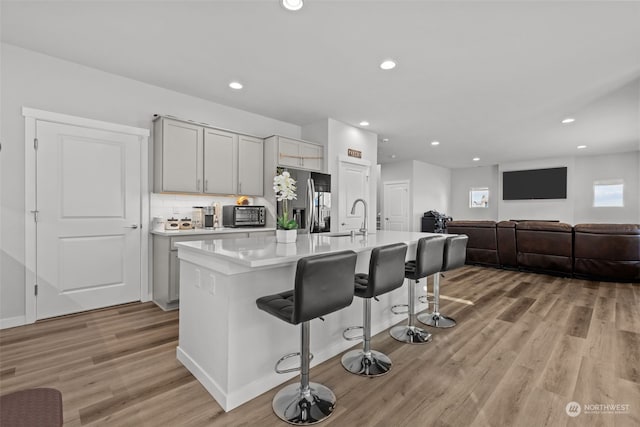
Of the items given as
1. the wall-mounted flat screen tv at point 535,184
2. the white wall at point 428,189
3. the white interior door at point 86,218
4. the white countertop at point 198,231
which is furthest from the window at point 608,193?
the white interior door at point 86,218

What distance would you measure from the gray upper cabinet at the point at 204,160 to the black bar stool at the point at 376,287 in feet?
8.71

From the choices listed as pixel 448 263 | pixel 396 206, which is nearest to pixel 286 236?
pixel 448 263

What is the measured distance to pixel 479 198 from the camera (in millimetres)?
10547

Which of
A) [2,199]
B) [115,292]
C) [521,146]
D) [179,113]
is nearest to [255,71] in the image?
[179,113]

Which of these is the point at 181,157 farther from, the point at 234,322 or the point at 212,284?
the point at 234,322

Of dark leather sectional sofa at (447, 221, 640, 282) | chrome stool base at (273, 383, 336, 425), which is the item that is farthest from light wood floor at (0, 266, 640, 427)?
dark leather sectional sofa at (447, 221, 640, 282)

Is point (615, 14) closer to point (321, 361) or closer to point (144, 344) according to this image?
point (321, 361)

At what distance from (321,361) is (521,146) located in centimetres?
758

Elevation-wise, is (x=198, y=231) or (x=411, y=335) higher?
(x=198, y=231)

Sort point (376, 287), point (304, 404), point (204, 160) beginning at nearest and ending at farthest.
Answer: point (304, 404) < point (376, 287) < point (204, 160)

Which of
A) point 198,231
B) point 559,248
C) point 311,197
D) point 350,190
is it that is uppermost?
point 350,190

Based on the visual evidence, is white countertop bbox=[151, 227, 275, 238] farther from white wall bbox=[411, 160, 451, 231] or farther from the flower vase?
white wall bbox=[411, 160, 451, 231]

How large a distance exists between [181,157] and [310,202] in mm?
1877

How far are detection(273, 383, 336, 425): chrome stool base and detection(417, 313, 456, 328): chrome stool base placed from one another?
5.36 feet
